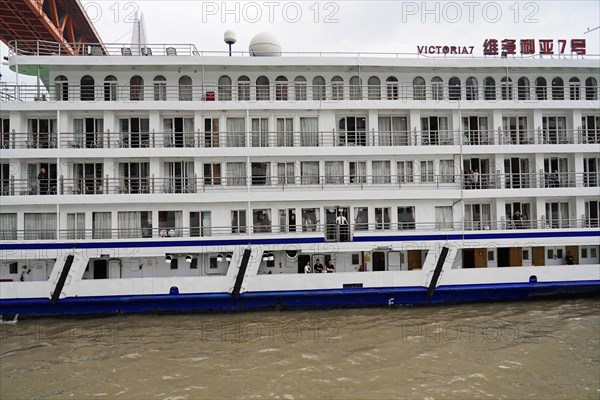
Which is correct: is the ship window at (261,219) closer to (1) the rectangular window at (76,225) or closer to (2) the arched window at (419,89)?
(1) the rectangular window at (76,225)

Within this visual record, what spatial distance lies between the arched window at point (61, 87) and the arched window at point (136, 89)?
7.55ft

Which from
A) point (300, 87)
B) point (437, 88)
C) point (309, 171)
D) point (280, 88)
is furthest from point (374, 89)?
point (309, 171)

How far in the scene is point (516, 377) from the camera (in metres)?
9.71

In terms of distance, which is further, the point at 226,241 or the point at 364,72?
the point at 364,72

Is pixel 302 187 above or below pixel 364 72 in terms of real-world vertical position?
below

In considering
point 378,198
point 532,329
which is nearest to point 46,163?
point 378,198

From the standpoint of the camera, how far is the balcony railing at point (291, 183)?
15.4 meters

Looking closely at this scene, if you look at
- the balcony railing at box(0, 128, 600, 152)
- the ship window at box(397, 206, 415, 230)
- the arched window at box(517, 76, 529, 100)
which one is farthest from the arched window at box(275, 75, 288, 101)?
the arched window at box(517, 76, 529, 100)

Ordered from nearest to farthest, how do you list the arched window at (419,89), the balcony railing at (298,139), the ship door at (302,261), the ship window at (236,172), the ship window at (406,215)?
the balcony railing at (298,139), the ship door at (302,261), the ship window at (236,172), the ship window at (406,215), the arched window at (419,89)

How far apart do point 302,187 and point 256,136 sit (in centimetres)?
265

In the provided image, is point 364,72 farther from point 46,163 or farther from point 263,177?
point 46,163

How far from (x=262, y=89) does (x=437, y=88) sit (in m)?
7.13

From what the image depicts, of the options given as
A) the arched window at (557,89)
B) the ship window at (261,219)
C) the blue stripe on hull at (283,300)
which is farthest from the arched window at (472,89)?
the ship window at (261,219)

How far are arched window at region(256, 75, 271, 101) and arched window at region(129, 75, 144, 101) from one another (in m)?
4.43
